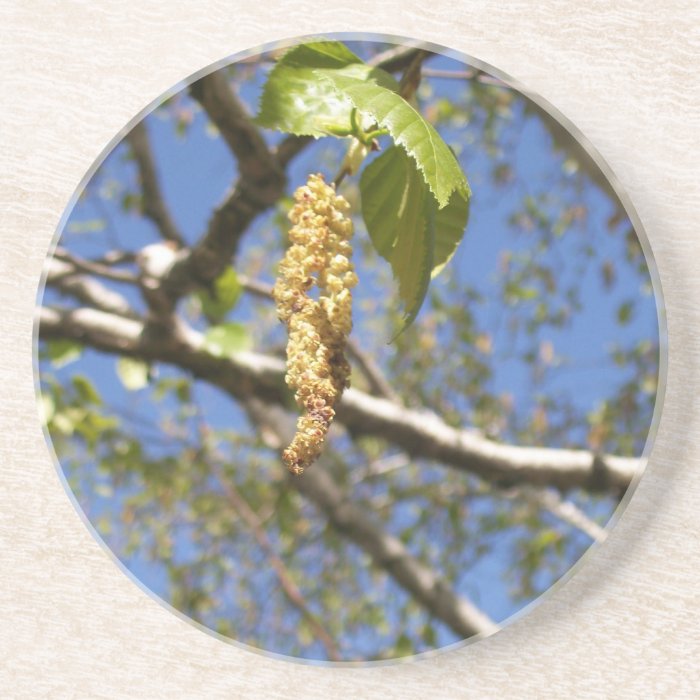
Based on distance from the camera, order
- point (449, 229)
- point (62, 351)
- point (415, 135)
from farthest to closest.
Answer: point (62, 351), point (449, 229), point (415, 135)

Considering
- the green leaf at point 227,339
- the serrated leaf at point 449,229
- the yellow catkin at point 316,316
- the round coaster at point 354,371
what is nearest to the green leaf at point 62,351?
the round coaster at point 354,371

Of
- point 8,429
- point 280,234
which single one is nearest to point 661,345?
point 280,234

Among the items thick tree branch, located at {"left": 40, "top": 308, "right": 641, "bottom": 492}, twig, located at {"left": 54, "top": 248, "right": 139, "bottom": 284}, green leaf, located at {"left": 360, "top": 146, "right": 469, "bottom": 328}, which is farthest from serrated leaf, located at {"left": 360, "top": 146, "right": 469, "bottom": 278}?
twig, located at {"left": 54, "top": 248, "right": 139, "bottom": 284}

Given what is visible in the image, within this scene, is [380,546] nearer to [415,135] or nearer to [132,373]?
[132,373]

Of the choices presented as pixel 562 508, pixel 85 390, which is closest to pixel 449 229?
pixel 562 508

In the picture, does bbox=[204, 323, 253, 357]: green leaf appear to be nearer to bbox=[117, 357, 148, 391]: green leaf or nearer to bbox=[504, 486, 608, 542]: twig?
bbox=[117, 357, 148, 391]: green leaf

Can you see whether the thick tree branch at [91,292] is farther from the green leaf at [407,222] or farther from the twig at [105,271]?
the green leaf at [407,222]
